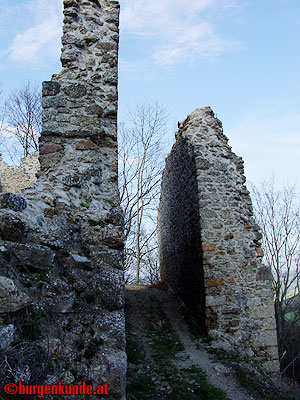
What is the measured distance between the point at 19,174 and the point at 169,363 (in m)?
10.7

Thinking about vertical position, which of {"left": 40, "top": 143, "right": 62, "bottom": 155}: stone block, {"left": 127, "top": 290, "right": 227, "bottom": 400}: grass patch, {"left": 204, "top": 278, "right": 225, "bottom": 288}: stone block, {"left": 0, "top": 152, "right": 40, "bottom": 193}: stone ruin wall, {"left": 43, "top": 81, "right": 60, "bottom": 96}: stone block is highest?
{"left": 0, "top": 152, "right": 40, "bottom": 193}: stone ruin wall

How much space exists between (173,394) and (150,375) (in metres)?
0.69

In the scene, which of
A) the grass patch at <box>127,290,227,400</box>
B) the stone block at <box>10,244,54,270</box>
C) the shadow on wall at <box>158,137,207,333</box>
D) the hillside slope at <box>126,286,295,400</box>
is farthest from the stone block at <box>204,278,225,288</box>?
the stone block at <box>10,244,54,270</box>

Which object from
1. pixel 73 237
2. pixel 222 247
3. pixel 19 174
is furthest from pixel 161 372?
pixel 19 174

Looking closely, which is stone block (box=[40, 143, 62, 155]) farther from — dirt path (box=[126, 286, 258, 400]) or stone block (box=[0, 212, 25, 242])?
dirt path (box=[126, 286, 258, 400])

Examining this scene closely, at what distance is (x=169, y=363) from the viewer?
5.21 metres

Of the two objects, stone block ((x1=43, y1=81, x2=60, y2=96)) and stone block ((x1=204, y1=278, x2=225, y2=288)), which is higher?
stone block ((x1=43, y1=81, x2=60, y2=96))

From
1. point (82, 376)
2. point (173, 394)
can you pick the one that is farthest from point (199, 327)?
point (82, 376)

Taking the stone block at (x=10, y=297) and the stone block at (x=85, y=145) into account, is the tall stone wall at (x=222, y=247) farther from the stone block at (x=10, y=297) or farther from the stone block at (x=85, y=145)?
the stone block at (x=10, y=297)

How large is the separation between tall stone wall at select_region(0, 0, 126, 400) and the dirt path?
126 centimetres
